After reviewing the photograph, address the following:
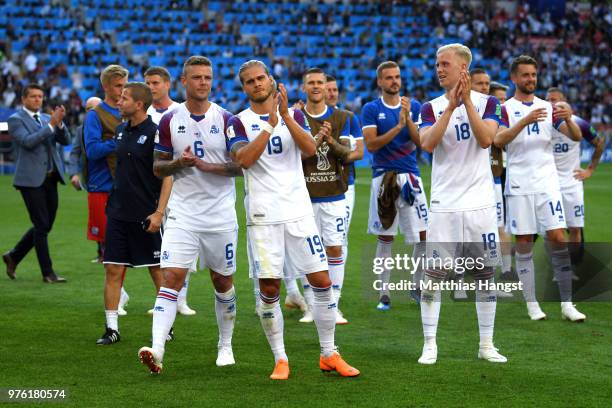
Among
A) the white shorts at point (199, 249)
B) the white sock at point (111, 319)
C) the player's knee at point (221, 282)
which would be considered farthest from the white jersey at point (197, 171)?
the white sock at point (111, 319)

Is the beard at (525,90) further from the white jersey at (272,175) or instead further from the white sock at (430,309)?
the white jersey at (272,175)

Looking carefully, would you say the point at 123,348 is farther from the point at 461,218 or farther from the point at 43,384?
the point at 461,218

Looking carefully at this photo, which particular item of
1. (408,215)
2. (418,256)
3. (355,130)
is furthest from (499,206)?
(355,130)

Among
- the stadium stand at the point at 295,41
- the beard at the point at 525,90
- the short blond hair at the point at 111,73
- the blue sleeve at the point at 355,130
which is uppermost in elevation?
the stadium stand at the point at 295,41

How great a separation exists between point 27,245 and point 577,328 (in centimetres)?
720

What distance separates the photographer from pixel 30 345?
337 inches

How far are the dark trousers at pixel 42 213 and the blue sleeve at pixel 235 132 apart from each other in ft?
18.9

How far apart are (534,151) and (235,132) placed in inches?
156

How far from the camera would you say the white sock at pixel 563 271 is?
32.6 ft

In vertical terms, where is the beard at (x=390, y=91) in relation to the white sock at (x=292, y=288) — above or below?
above

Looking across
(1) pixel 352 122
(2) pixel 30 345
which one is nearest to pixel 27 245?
(2) pixel 30 345

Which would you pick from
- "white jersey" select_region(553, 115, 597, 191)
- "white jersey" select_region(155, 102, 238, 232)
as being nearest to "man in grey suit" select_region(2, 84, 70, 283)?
"white jersey" select_region(155, 102, 238, 232)

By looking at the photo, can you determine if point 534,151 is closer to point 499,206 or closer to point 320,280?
point 499,206

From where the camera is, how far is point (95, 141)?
9.42m
